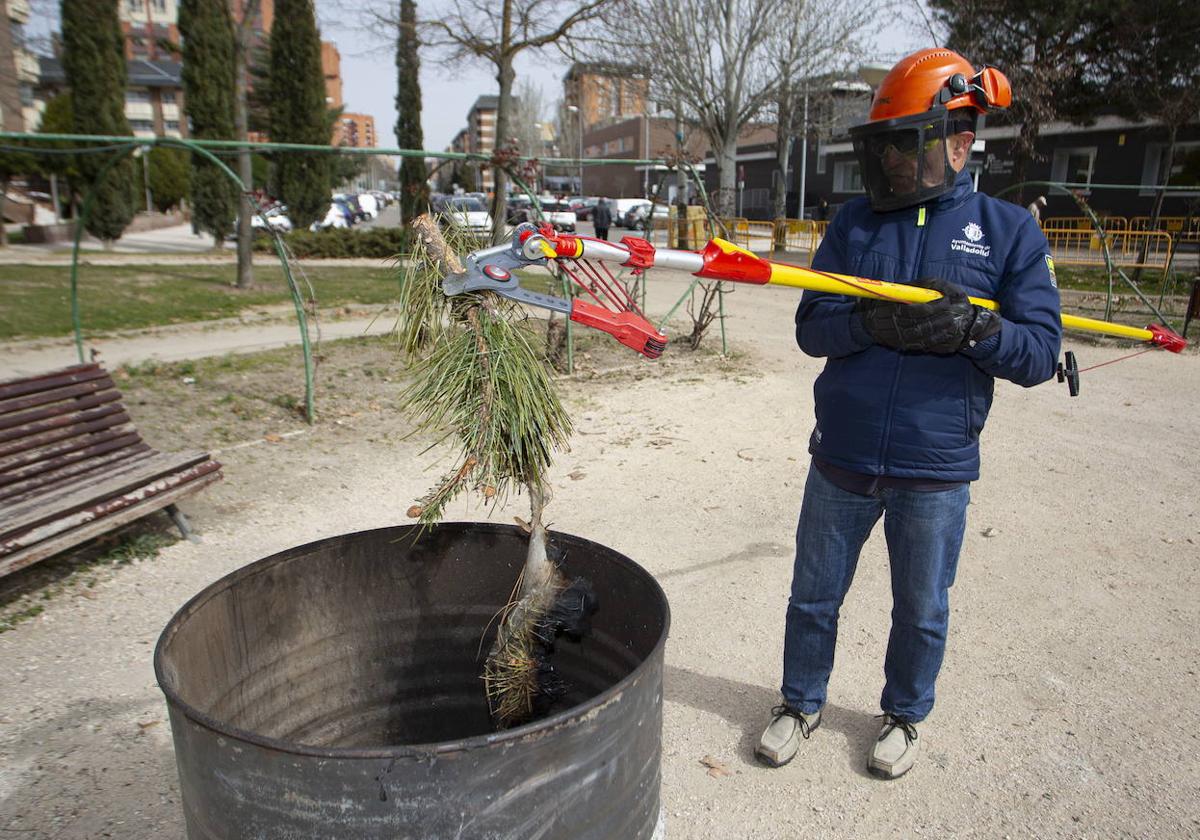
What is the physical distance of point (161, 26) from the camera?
72.8 meters

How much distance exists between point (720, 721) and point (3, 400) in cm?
368

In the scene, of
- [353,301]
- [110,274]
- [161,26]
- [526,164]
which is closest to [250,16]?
[353,301]

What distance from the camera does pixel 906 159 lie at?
2193mm

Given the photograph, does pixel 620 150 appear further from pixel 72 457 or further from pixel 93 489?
pixel 93 489

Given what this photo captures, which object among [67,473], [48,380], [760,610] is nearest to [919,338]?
[760,610]

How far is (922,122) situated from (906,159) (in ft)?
0.32

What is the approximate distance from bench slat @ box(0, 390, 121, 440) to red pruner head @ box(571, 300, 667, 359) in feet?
11.4

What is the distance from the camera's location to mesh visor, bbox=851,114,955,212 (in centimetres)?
215

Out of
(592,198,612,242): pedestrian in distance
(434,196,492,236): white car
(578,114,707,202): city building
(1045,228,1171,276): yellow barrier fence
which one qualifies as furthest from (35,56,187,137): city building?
(434,196,492,236): white car

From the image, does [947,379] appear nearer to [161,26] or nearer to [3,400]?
[3,400]

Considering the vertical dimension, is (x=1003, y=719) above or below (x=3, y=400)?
below

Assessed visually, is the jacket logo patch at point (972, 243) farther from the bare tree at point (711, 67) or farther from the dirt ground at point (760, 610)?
the bare tree at point (711, 67)

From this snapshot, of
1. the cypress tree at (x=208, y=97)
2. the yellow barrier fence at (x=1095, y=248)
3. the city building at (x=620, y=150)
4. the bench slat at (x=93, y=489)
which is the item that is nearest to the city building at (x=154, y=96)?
the city building at (x=620, y=150)

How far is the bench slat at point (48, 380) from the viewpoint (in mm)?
4074
